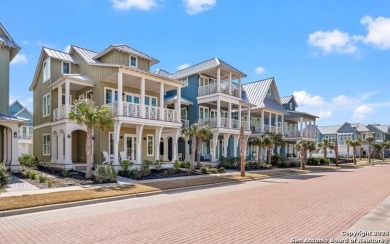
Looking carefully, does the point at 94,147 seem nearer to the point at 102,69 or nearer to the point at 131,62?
the point at 102,69

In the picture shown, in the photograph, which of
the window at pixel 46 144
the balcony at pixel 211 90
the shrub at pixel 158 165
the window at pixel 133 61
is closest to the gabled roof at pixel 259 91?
the balcony at pixel 211 90

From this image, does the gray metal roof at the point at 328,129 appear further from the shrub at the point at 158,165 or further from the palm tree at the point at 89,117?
the palm tree at the point at 89,117

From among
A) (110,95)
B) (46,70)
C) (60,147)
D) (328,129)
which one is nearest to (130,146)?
(110,95)

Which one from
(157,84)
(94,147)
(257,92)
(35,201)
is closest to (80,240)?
(35,201)

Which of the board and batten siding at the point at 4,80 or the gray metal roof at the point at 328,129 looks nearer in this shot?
the board and batten siding at the point at 4,80

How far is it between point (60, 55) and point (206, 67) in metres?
14.3

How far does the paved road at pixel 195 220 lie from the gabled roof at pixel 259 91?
27.2m

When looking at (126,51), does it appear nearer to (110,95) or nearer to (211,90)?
(110,95)

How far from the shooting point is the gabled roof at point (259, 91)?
40.7m

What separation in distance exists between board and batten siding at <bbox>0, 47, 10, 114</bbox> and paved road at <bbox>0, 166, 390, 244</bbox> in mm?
16292

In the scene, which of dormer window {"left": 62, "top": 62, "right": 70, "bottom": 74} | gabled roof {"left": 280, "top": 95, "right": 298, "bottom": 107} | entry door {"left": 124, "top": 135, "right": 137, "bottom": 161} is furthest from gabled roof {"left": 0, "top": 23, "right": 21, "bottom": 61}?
gabled roof {"left": 280, "top": 95, "right": 298, "bottom": 107}

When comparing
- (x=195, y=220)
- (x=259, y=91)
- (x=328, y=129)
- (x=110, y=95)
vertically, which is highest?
(x=259, y=91)

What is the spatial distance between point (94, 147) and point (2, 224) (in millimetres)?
15740

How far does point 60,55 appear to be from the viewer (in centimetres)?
2728
